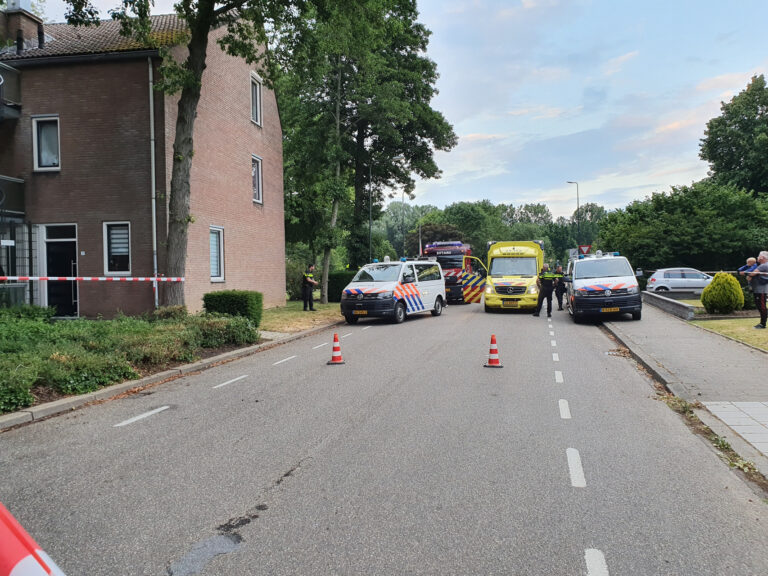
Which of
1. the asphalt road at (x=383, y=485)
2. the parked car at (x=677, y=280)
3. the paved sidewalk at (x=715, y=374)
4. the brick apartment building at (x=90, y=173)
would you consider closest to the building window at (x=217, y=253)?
the brick apartment building at (x=90, y=173)

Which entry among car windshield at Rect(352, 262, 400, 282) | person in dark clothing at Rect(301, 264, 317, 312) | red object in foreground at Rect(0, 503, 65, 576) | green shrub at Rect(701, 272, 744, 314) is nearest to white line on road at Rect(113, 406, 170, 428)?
red object in foreground at Rect(0, 503, 65, 576)

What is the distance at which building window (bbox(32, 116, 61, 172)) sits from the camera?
59.5 feet

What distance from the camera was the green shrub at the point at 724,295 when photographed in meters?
17.0

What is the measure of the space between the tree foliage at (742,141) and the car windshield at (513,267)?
29.2m

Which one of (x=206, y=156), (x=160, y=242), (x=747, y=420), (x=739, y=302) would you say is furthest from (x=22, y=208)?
(x=739, y=302)

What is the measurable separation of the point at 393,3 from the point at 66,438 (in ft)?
44.4

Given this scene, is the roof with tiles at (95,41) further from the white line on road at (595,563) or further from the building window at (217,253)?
the white line on road at (595,563)

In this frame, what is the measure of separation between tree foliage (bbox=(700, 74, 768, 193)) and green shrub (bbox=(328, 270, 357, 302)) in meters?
31.2

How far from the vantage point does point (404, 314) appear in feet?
62.8

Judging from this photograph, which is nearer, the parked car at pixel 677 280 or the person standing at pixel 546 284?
the person standing at pixel 546 284

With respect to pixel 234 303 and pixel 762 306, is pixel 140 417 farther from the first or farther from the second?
pixel 762 306

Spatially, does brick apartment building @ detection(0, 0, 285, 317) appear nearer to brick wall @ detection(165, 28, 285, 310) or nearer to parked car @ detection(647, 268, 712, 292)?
brick wall @ detection(165, 28, 285, 310)

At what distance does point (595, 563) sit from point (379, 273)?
16195 millimetres

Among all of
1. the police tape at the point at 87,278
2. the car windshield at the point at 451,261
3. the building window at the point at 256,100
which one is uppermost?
the building window at the point at 256,100
